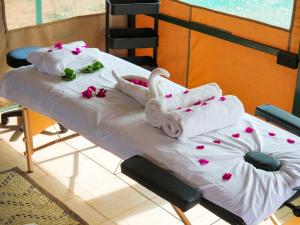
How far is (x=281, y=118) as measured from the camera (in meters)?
2.56

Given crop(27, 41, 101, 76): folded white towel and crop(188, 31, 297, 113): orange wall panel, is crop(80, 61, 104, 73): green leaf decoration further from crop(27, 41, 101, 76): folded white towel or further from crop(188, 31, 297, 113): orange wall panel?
crop(188, 31, 297, 113): orange wall panel

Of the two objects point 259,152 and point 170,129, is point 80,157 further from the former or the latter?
point 259,152

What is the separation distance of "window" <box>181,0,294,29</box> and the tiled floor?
133 cm

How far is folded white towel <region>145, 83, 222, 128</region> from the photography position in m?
2.30

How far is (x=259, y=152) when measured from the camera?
7.18 ft

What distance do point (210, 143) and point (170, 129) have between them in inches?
7.6

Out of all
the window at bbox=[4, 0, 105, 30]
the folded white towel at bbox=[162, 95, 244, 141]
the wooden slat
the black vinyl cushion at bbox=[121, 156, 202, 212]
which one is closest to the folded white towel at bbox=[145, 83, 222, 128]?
the folded white towel at bbox=[162, 95, 244, 141]

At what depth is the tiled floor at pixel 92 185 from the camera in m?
2.82

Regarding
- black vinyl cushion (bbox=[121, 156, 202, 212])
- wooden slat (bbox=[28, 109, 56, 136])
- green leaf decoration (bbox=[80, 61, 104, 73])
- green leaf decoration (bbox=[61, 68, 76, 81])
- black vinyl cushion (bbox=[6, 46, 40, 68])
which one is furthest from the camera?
black vinyl cushion (bbox=[6, 46, 40, 68])

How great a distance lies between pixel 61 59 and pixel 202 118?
3.41 ft

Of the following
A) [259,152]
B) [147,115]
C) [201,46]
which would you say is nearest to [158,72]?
[147,115]

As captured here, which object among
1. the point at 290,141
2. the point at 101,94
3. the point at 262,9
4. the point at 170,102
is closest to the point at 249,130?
the point at 290,141

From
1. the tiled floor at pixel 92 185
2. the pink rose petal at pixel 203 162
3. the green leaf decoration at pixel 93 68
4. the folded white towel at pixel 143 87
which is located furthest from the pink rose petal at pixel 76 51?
the pink rose petal at pixel 203 162

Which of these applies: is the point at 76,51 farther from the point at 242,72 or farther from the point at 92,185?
the point at 242,72
